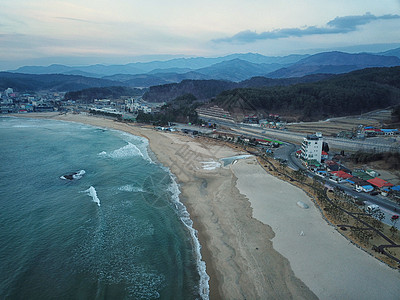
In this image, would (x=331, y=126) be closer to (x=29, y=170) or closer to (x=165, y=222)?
(x=165, y=222)

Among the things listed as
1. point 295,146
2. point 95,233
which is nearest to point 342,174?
point 295,146

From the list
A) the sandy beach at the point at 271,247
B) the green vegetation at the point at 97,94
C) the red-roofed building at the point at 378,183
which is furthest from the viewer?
the green vegetation at the point at 97,94

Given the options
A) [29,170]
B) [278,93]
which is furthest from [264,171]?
[278,93]

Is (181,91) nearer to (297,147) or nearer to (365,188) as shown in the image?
(297,147)

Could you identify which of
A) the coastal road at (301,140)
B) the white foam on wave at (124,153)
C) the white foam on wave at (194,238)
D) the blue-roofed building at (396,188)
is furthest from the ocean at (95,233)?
the coastal road at (301,140)

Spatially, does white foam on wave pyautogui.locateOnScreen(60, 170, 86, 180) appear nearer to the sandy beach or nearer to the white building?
the sandy beach

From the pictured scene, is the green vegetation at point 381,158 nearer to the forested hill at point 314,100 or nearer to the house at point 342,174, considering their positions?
the house at point 342,174

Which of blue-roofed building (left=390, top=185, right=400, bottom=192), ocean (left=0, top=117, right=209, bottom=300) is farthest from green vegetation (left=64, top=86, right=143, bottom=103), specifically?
blue-roofed building (left=390, top=185, right=400, bottom=192)
